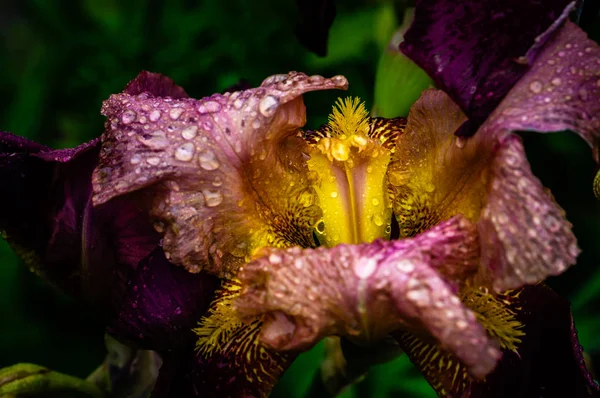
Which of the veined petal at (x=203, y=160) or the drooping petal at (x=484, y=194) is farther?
the veined petal at (x=203, y=160)

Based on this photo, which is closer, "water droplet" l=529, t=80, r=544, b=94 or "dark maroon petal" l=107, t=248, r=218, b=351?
"water droplet" l=529, t=80, r=544, b=94

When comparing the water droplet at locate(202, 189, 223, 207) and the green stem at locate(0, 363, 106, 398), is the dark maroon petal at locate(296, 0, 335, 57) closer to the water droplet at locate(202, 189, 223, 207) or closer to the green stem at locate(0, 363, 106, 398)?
the water droplet at locate(202, 189, 223, 207)

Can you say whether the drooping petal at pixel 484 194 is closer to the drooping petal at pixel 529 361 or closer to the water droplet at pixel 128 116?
the drooping petal at pixel 529 361

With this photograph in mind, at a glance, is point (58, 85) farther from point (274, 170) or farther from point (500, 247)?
point (500, 247)

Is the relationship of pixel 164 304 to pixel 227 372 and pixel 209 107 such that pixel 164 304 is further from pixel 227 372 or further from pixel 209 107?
pixel 209 107

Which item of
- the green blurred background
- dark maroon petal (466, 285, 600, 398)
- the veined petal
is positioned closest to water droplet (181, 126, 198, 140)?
the veined petal

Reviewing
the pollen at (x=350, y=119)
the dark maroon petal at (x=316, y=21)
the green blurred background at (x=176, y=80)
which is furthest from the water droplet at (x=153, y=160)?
the green blurred background at (x=176, y=80)
